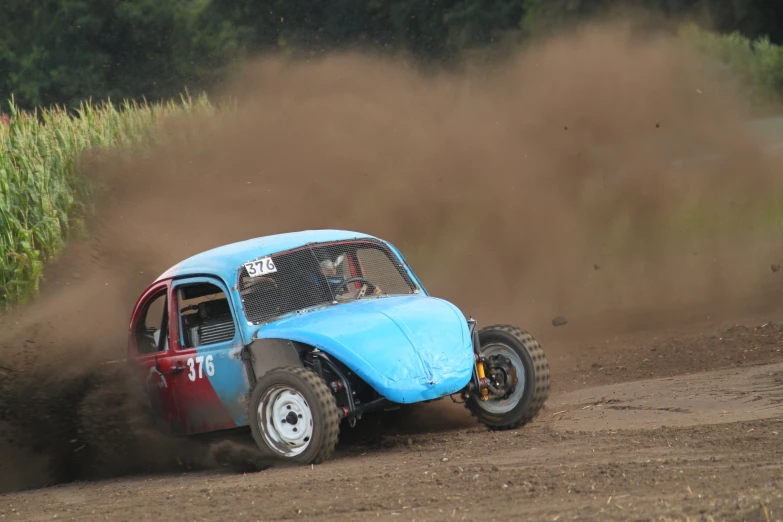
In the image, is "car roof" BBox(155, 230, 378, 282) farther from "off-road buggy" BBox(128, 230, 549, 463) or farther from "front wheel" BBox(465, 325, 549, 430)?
"front wheel" BBox(465, 325, 549, 430)

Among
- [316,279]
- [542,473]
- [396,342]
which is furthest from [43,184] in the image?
[542,473]

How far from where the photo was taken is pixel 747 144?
1731 centimetres

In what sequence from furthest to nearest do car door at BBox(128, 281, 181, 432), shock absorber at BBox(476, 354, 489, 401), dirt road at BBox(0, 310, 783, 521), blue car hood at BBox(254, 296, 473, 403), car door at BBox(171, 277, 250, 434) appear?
car door at BBox(128, 281, 181, 432), car door at BBox(171, 277, 250, 434), shock absorber at BBox(476, 354, 489, 401), blue car hood at BBox(254, 296, 473, 403), dirt road at BBox(0, 310, 783, 521)

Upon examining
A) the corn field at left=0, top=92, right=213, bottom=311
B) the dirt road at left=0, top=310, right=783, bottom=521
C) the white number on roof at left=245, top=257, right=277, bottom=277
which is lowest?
the dirt road at left=0, top=310, right=783, bottom=521

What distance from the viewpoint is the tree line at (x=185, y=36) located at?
39.2 meters

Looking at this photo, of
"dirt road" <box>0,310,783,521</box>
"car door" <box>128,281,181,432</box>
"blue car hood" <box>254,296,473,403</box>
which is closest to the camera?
"dirt road" <box>0,310,783,521</box>

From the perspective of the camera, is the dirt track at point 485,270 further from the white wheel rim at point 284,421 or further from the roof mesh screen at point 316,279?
the roof mesh screen at point 316,279

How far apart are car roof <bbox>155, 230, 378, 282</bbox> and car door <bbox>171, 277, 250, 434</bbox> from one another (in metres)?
0.09

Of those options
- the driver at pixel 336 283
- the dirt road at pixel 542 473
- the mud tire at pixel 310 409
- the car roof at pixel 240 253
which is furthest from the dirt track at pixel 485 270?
the car roof at pixel 240 253

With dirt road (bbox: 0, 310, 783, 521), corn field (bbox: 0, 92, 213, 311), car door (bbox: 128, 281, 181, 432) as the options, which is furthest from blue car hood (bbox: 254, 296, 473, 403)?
corn field (bbox: 0, 92, 213, 311)

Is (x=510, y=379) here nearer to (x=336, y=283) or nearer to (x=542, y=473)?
(x=336, y=283)

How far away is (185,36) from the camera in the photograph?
44.8 meters

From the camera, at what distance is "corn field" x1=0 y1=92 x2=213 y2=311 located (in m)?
16.8

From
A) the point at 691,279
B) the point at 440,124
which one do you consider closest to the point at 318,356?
the point at 691,279
